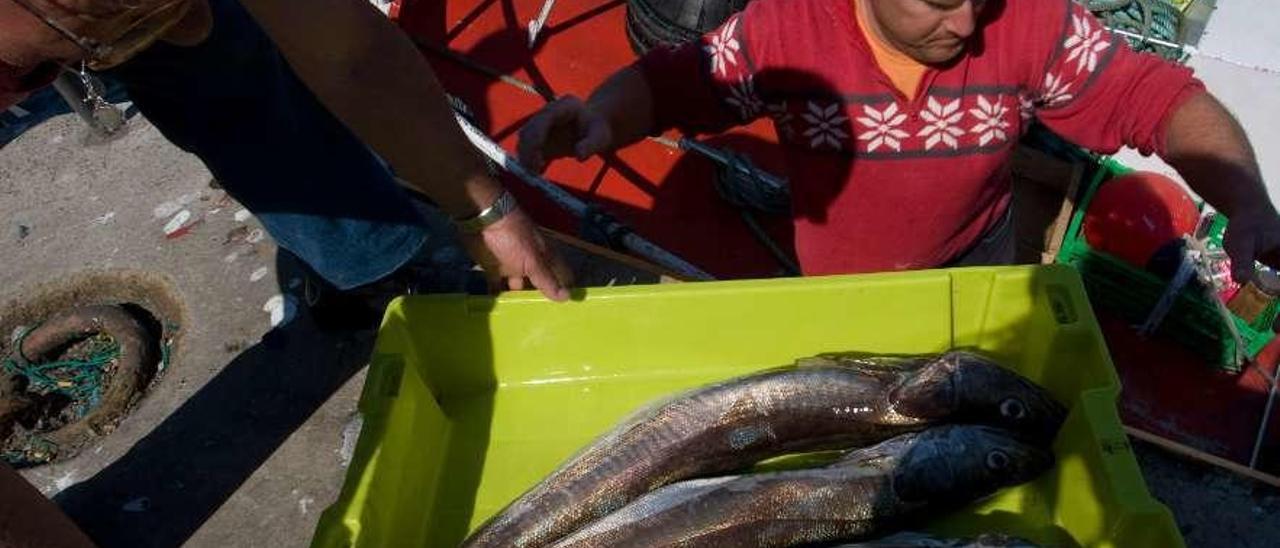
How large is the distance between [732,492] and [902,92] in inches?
40.7

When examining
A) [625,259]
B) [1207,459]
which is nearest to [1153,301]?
[1207,459]

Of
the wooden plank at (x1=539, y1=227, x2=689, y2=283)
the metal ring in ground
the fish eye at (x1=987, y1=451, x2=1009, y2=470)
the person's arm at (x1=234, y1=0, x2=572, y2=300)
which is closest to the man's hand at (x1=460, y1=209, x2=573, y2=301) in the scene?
the person's arm at (x1=234, y1=0, x2=572, y2=300)

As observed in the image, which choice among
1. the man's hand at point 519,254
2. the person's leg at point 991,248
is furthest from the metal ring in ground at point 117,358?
the person's leg at point 991,248

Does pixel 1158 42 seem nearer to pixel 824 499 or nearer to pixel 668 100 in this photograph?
pixel 668 100

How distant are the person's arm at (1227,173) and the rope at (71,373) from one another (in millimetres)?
3590

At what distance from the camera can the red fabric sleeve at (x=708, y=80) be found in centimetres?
248

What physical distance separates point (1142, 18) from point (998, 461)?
3.05m

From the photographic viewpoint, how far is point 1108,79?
2.28 metres

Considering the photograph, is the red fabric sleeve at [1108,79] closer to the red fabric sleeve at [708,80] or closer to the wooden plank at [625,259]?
the red fabric sleeve at [708,80]

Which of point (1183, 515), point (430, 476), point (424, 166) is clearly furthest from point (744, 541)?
point (1183, 515)

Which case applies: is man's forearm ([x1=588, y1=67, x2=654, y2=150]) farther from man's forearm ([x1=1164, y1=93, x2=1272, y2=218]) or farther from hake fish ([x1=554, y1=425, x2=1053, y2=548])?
man's forearm ([x1=1164, y1=93, x2=1272, y2=218])

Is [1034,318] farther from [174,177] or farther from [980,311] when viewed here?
[174,177]

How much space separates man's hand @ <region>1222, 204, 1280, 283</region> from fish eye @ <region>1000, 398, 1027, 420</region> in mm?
545

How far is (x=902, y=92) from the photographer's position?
91.2 inches
